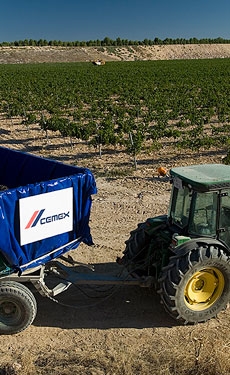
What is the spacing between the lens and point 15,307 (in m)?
6.51

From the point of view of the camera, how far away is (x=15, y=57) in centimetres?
10375

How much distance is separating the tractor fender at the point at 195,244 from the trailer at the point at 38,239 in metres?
0.90

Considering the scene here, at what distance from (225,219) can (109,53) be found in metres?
120

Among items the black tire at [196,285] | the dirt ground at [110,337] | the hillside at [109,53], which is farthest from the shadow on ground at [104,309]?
the hillside at [109,53]

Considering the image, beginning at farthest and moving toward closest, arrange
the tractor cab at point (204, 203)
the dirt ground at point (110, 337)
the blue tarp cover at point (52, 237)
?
the tractor cab at point (204, 203)
the blue tarp cover at point (52, 237)
the dirt ground at point (110, 337)

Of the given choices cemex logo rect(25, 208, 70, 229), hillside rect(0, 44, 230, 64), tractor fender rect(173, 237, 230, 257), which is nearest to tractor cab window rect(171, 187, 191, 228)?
tractor fender rect(173, 237, 230, 257)

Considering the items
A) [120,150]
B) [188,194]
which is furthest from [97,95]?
[188,194]

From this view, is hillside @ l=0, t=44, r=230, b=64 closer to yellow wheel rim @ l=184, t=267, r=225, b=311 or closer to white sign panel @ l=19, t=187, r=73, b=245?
white sign panel @ l=19, t=187, r=73, b=245

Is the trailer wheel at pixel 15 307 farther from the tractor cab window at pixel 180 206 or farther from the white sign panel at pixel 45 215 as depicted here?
the tractor cab window at pixel 180 206

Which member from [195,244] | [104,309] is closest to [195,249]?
[195,244]

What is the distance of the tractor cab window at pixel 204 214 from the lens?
6602mm

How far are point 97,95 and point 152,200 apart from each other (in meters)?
22.7

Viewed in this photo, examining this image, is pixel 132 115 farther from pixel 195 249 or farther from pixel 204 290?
pixel 195 249

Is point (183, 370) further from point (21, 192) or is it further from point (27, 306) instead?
point (21, 192)
